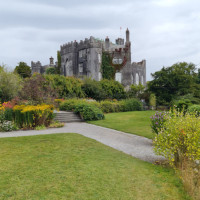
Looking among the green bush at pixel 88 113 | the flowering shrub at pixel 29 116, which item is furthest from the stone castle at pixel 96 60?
the flowering shrub at pixel 29 116

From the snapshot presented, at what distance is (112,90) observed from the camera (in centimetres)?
2561

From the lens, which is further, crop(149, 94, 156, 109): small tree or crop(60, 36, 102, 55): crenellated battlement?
crop(60, 36, 102, 55): crenellated battlement

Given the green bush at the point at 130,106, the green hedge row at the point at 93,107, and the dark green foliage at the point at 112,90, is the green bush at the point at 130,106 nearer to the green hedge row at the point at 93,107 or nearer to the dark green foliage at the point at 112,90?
the green hedge row at the point at 93,107

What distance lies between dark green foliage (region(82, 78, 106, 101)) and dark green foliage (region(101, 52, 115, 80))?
445 inches

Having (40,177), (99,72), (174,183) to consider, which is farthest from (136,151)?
(99,72)

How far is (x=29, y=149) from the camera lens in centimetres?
580

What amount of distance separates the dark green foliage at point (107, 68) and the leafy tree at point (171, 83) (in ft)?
34.9

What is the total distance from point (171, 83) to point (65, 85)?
43.1ft

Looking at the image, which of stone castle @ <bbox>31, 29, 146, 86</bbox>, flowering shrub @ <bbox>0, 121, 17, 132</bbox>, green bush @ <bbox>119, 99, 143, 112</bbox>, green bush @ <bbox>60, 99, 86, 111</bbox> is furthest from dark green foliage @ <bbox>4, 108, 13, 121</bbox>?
stone castle @ <bbox>31, 29, 146, 86</bbox>

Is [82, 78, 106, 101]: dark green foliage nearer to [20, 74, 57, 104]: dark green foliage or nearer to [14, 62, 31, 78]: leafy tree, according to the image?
[20, 74, 57, 104]: dark green foliage

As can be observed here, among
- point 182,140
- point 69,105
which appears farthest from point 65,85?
point 182,140

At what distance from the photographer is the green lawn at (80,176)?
3.34m

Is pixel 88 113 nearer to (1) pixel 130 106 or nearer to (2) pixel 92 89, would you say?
(1) pixel 130 106

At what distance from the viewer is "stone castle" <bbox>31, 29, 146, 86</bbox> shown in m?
34.3
